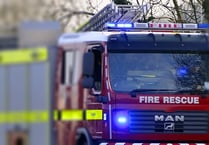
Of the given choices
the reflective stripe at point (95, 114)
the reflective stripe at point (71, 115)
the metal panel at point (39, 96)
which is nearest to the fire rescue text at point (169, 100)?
the reflective stripe at point (95, 114)

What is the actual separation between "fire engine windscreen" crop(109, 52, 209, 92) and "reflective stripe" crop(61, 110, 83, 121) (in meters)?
2.18

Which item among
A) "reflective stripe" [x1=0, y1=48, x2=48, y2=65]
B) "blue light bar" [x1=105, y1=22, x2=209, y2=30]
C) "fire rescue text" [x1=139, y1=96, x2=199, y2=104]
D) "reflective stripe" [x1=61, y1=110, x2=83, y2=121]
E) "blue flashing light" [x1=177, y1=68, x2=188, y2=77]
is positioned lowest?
"fire rescue text" [x1=139, y1=96, x2=199, y2=104]

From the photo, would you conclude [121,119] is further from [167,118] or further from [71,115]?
[71,115]

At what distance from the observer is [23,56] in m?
5.41

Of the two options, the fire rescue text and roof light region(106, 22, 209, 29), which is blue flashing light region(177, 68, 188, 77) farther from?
roof light region(106, 22, 209, 29)

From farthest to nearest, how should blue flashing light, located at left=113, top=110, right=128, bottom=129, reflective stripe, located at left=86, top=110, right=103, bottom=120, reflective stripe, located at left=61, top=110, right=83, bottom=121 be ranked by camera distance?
blue flashing light, located at left=113, top=110, right=128, bottom=129 < reflective stripe, located at left=86, top=110, right=103, bottom=120 < reflective stripe, located at left=61, top=110, right=83, bottom=121

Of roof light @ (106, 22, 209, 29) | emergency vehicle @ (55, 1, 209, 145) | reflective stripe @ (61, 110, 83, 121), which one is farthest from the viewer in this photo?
roof light @ (106, 22, 209, 29)

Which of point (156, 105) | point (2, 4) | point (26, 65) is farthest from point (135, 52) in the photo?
point (2, 4)

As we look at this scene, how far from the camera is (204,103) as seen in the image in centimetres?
989

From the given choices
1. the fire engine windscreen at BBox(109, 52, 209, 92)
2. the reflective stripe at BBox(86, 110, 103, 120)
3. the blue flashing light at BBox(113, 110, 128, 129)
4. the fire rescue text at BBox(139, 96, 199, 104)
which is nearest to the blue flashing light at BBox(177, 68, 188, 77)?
the fire engine windscreen at BBox(109, 52, 209, 92)

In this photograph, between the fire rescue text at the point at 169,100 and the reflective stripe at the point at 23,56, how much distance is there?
4.29m

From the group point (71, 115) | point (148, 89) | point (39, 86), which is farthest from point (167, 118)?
point (39, 86)

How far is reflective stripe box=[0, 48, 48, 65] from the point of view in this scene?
17.4 ft

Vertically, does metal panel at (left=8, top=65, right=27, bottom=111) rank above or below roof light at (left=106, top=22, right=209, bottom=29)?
below
